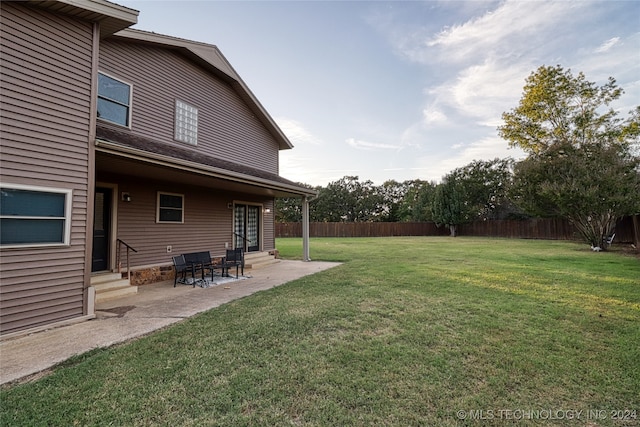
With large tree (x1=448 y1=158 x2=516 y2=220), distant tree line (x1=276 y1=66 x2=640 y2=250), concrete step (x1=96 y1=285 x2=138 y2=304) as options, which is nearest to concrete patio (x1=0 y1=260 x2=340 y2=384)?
concrete step (x1=96 y1=285 x2=138 y2=304)

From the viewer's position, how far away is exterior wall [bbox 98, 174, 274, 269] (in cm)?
686

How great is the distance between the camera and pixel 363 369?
111 inches

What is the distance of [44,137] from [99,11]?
7.15 ft

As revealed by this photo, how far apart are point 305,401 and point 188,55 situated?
9.46 metres

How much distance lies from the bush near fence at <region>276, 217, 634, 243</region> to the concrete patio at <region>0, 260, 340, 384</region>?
23457 mm

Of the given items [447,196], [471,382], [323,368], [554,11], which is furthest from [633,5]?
[447,196]

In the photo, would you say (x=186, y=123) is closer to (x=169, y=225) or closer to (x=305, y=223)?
(x=169, y=225)

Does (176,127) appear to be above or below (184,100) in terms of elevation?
below

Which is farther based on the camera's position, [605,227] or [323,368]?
[605,227]

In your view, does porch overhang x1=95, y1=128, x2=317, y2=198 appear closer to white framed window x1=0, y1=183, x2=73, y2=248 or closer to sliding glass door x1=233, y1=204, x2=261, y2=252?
white framed window x1=0, y1=183, x2=73, y2=248

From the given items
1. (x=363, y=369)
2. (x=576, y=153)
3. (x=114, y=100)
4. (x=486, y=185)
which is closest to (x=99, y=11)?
(x=114, y=100)

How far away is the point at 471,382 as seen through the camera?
260 centimetres

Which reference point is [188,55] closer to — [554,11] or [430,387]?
[430,387]

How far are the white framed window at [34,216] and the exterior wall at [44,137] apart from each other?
0.09 meters
